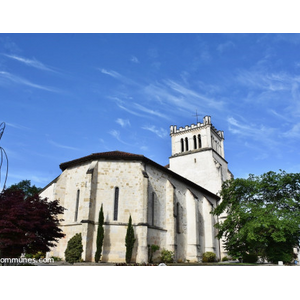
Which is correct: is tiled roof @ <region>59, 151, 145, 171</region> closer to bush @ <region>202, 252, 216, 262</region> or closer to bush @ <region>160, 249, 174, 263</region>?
bush @ <region>160, 249, 174, 263</region>

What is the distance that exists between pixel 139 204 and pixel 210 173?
20374 mm

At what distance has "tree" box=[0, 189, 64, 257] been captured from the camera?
557 inches

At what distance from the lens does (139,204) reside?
2402 cm

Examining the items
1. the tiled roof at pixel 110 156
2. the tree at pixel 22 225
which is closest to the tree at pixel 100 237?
the tiled roof at pixel 110 156

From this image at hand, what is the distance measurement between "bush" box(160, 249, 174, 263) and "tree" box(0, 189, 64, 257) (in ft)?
38.5

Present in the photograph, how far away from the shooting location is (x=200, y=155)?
4334 cm

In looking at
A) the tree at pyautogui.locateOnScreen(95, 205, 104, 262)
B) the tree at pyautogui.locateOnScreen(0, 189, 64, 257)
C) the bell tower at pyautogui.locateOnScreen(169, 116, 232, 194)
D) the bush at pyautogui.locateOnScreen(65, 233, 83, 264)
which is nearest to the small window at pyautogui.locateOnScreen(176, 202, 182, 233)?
the tree at pyautogui.locateOnScreen(95, 205, 104, 262)

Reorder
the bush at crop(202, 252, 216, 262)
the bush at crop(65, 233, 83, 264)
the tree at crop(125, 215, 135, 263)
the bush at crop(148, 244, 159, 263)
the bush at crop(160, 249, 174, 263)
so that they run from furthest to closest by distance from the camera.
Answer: the bush at crop(202, 252, 216, 262) < the bush at crop(160, 249, 174, 263) < the bush at crop(148, 244, 159, 263) < the tree at crop(125, 215, 135, 263) < the bush at crop(65, 233, 83, 264)

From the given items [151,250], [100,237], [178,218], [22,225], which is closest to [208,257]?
[178,218]

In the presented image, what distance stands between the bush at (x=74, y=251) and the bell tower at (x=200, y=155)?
24.7m

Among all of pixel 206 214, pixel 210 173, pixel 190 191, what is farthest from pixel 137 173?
pixel 210 173

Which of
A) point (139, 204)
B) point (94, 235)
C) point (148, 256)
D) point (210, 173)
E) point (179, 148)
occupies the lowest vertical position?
point (148, 256)

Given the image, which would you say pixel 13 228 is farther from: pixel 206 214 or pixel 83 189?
pixel 206 214

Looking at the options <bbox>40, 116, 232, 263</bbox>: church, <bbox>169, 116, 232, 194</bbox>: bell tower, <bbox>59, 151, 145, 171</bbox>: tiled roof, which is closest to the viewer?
<bbox>40, 116, 232, 263</bbox>: church
